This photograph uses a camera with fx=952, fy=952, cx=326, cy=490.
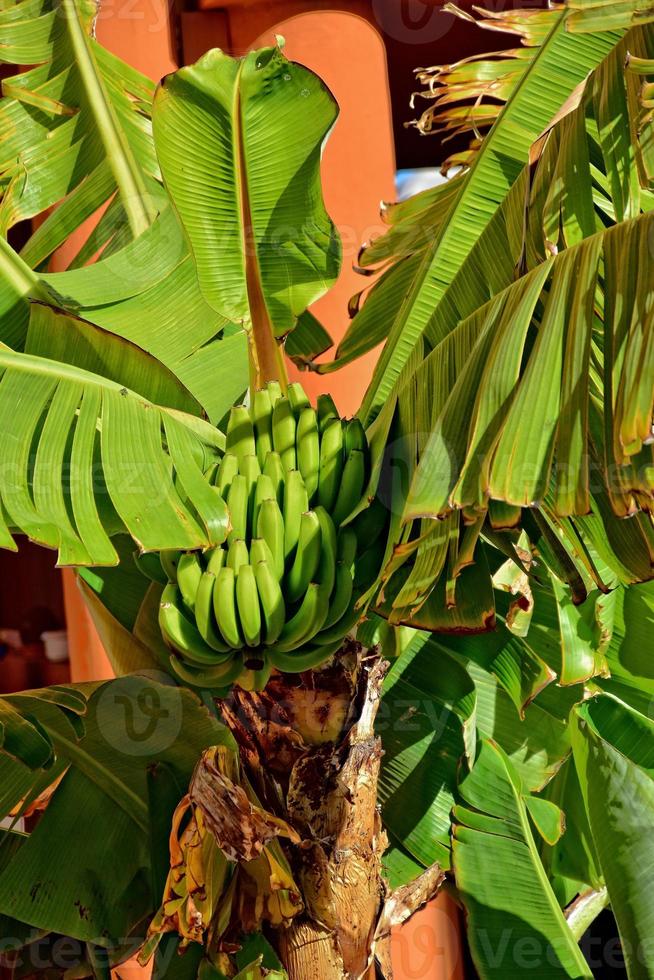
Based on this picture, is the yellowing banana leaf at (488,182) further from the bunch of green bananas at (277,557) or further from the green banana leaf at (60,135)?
the green banana leaf at (60,135)

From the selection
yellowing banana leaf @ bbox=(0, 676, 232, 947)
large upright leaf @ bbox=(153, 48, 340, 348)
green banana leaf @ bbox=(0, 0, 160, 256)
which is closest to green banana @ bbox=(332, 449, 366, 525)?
large upright leaf @ bbox=(153, 48, 340, 348)

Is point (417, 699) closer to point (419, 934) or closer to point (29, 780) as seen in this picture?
point (29, 780)

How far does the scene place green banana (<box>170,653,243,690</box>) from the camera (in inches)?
53.4

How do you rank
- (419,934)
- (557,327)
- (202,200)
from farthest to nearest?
(419,934) → (202,200) → (557,327)

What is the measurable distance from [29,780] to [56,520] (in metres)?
0.56

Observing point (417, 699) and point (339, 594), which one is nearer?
point (339, 594)

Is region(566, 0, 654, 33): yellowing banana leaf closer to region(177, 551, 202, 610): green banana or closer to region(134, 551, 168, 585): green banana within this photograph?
region(177, 551, 202, 610): green banana

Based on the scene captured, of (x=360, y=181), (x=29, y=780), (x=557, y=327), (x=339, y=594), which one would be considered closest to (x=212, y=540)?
(x=339, y=594)

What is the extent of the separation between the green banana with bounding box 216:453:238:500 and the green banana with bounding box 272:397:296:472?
0.07 meters

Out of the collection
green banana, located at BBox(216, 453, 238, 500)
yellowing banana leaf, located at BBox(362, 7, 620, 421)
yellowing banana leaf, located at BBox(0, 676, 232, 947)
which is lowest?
yellowing banana leaf, located at BBox(0, 676, 232, 947)

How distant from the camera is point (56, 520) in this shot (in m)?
1.27

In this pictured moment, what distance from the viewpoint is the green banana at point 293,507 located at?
4.37 feet

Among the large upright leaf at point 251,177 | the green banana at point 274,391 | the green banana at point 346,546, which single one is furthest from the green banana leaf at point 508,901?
the large upright leaf at point 251,177

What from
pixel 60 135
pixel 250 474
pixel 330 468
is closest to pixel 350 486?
pixel 330 468
